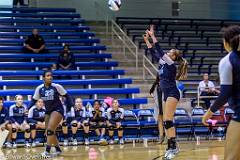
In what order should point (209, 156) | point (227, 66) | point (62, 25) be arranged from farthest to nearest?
point (62, 25)
point (209, 156)
point (227, 66)

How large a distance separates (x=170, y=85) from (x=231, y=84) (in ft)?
15.5

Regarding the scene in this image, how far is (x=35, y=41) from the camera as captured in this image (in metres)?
17.4

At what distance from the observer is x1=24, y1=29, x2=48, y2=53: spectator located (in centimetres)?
1728

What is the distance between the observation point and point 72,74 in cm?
1642

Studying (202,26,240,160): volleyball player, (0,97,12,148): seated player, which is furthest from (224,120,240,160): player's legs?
(0,97,12,148): seated player

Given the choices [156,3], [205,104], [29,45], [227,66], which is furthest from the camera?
[156,3]

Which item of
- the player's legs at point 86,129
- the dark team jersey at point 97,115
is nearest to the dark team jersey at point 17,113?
the player's legs at point 86,129

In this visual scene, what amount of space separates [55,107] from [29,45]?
7.52m

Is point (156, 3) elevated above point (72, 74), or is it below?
above

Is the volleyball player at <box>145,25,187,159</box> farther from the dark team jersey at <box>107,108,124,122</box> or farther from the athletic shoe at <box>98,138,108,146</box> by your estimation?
the dark team jersey at <box>107,108,124,122</box>

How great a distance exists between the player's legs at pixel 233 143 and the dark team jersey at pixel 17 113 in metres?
9.31

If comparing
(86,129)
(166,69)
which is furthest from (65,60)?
(166,69)

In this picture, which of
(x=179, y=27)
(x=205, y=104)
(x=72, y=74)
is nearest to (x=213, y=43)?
(x=179, y=27)

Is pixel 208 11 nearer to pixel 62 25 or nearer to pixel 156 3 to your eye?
pixel 156 3
